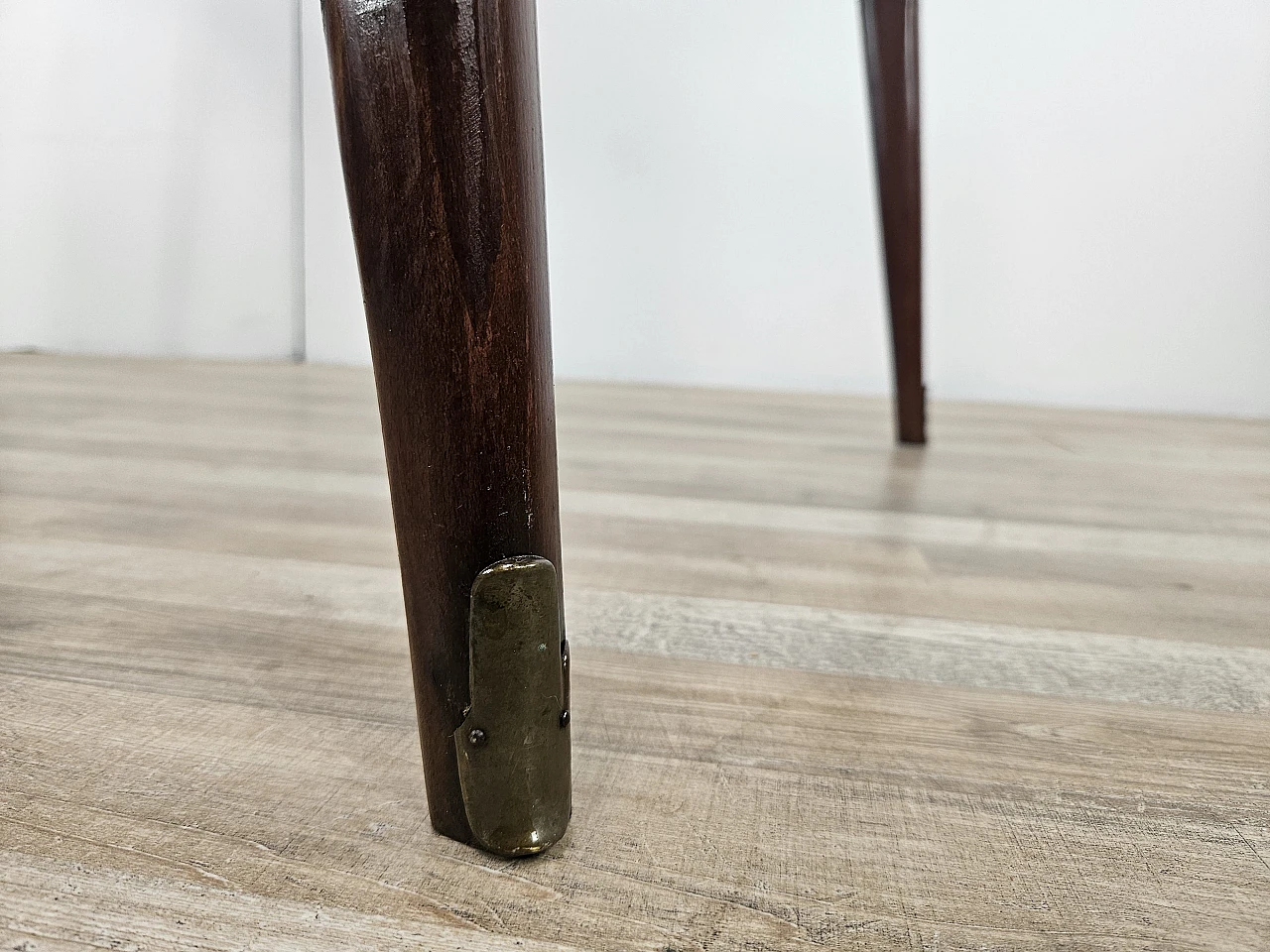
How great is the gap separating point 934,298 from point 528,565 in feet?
5.45

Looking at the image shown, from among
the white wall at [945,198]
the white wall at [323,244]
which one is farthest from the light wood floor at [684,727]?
the white wall at [323,244]

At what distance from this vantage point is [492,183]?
0.80 ft

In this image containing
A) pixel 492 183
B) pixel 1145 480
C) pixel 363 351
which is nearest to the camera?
pixel 492 183

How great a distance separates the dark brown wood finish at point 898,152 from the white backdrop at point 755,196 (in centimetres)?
83

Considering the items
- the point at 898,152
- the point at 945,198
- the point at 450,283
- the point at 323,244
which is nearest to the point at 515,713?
the point at 450,283

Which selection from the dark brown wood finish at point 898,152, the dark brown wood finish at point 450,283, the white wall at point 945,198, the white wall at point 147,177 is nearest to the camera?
the dark brown wood finish at point 450,283

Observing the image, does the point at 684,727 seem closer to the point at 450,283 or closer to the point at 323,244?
the point at 450,283

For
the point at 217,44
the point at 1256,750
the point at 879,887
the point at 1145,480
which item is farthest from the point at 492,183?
the point at 217,44

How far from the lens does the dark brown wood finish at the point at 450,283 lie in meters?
0.24

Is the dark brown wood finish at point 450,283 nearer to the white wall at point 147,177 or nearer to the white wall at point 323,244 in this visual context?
the white wall at point 323,244

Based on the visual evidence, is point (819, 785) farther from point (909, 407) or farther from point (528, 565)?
point (909, 407)

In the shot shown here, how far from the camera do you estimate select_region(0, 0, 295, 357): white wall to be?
6.66 feet

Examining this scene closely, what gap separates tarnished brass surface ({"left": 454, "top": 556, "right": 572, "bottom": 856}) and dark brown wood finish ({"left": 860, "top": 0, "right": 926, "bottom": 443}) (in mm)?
793

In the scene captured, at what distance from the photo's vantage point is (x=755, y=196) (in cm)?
184
